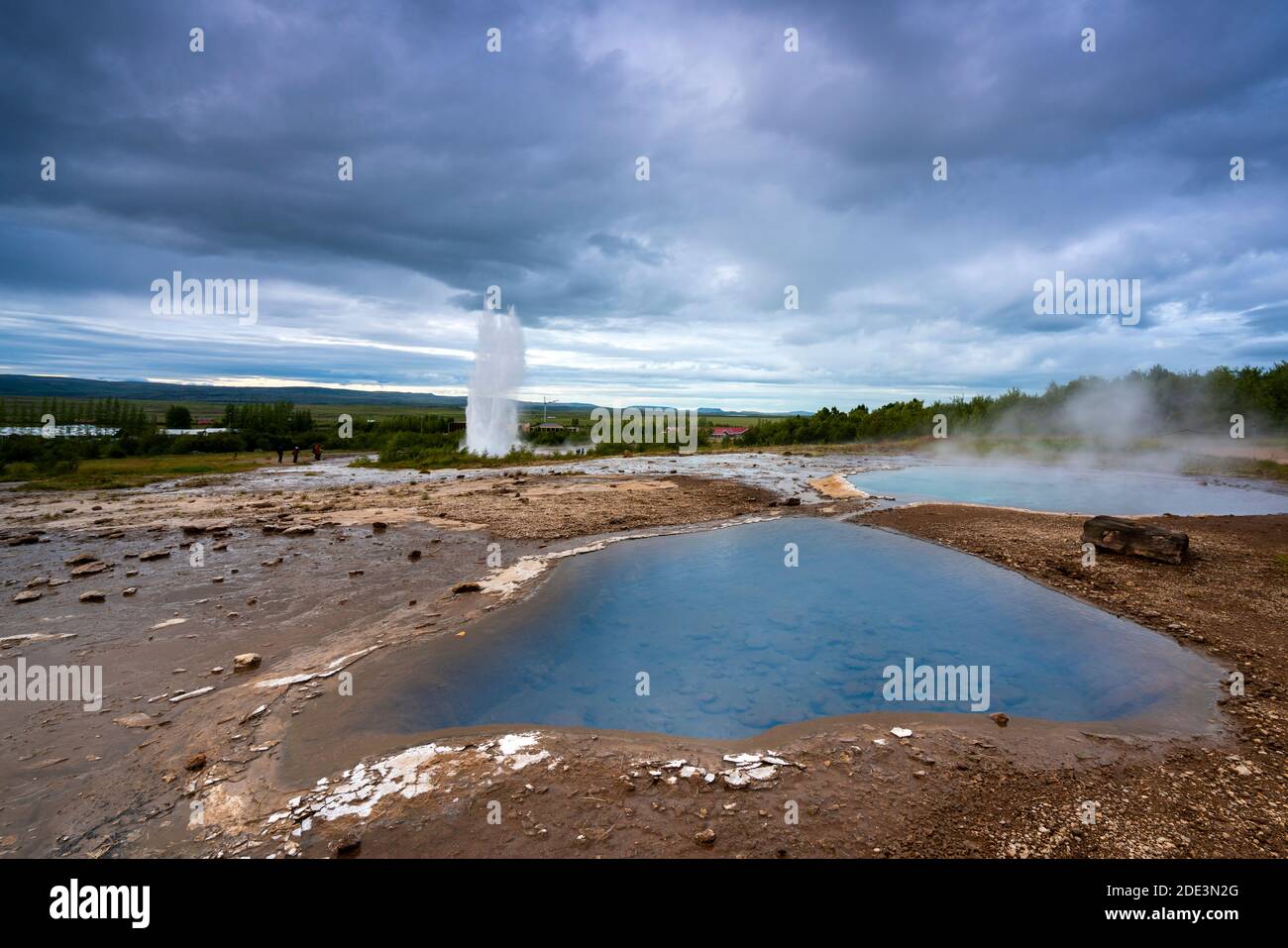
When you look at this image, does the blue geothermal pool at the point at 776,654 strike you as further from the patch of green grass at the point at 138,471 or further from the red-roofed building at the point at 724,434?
the red-roofed building at the point at 724,434

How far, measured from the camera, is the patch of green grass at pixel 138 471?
903 inches

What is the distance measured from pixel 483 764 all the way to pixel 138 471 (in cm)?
3446


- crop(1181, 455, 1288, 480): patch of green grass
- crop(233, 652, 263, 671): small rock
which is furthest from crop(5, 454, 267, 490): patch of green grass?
crop(1181, 455, 1288, 480): patch of green grass

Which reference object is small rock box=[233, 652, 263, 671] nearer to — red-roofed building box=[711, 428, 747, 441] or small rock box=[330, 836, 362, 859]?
small rock box=[330, 836, 362, 859]

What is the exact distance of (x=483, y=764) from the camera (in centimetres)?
471

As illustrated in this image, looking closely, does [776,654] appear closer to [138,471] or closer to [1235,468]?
[138,471]

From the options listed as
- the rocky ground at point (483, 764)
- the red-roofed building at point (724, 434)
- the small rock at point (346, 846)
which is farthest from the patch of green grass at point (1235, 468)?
the red-roofed building at point (724, 434)

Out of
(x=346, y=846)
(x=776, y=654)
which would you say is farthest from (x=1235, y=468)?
(x=346, y=846)

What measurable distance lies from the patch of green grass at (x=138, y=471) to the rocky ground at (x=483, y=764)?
60.9 feet

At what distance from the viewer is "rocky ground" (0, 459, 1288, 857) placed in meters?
3.77

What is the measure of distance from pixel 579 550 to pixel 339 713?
24.4ft

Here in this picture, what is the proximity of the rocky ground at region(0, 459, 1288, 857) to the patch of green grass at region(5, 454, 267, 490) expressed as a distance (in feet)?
60.9
